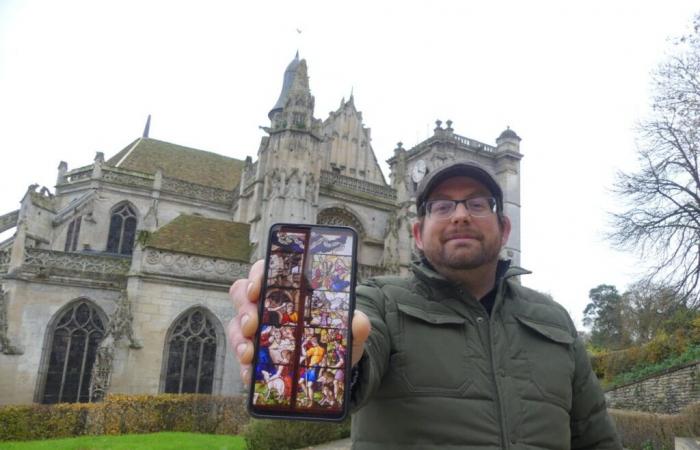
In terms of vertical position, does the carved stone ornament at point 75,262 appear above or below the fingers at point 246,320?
above

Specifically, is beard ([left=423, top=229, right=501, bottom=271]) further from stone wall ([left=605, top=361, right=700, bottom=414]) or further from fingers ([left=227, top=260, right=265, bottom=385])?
stone wall ([left=605, top=361, right=700, bottom=414])

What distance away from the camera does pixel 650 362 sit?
16.7 m

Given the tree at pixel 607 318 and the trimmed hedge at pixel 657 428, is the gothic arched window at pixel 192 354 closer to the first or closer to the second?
the trimmed hedge at pixel 657 428

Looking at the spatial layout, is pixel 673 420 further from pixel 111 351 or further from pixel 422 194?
pixel 111 351

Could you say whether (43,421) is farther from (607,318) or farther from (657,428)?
(607,318)

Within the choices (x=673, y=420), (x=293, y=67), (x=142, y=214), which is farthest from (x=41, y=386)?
(x=293, y=67)

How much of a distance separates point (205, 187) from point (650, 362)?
72.0 ft

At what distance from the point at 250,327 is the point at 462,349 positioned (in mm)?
818

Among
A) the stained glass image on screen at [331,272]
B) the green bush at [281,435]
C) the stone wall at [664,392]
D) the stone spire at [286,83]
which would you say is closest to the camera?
the stained glass image on screen at [331,272]

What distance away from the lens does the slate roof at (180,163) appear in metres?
28.4

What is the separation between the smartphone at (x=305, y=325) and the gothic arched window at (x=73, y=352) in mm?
17918

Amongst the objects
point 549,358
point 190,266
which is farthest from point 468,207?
point 190,266

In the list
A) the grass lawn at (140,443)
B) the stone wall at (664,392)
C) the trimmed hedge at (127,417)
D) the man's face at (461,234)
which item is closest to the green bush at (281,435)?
the grass lawn at (140,443)

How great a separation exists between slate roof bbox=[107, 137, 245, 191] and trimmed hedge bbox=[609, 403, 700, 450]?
75.1ft
